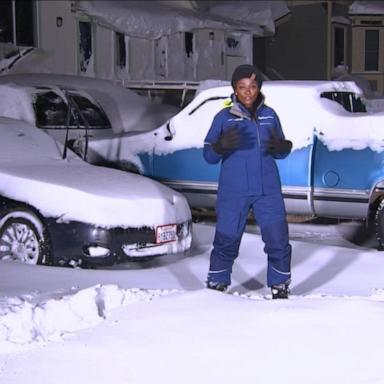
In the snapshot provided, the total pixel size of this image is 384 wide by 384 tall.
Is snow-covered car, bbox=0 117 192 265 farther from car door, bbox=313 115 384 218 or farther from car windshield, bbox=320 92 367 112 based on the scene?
car windshield, bbox=320 92 367 112

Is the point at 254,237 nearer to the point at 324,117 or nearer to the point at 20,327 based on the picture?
the point at 324,117

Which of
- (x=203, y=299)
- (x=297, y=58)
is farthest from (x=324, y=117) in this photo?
(x=297, y=58)

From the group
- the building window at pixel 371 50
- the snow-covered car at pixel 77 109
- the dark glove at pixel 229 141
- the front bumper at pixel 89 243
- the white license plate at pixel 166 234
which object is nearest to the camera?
the dark glove at pixel 229 141

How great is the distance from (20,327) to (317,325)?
5.08ft

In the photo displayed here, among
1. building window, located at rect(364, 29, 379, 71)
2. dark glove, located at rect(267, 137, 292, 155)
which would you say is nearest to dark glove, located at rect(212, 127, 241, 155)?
dark glove, located at rect(267, 137, 292, 155)

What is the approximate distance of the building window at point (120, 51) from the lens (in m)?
21.3

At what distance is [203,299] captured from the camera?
4.46 m

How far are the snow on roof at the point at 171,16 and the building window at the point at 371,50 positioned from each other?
4290 mm

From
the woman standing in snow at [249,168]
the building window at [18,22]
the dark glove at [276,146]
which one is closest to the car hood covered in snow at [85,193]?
the woman standing in snow at [249,168]

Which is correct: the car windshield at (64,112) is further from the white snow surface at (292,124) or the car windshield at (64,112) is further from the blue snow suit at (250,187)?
the blue snow suit at (250,187)

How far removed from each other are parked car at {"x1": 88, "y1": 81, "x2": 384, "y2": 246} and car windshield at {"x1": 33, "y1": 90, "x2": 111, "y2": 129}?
1208 millimetres

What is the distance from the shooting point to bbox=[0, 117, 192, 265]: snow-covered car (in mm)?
6484

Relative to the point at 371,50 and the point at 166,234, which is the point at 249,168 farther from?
the point at 371,50

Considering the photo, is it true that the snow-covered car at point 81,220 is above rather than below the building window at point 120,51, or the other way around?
below
